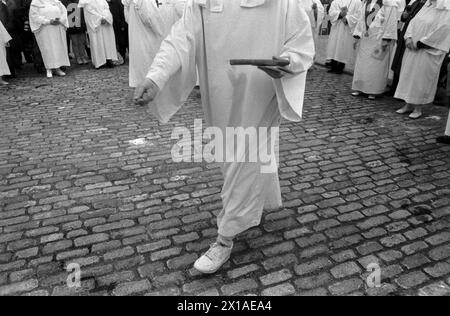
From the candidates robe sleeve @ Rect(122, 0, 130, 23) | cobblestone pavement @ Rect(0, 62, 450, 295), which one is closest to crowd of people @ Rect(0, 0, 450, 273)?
robe sleeve @ Rect(122, 0, 130, 23)

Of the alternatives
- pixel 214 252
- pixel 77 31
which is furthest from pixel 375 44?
pixel 77 31

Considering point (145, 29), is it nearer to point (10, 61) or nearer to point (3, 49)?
point (3, 49)

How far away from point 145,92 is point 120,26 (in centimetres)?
910

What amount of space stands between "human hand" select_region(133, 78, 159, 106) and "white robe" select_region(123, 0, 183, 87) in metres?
5.14

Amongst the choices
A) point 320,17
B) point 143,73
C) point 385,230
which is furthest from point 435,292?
point 320,17

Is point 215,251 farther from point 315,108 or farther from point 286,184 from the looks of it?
point 315,108

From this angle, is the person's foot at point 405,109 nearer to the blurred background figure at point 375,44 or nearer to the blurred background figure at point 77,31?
the blurred background figure at point 375,44

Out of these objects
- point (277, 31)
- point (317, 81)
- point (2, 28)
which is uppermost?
point (277, 31)

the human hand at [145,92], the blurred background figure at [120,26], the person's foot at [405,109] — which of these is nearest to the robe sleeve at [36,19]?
the blurred background figure at [120,26]

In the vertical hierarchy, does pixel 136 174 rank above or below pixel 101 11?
below

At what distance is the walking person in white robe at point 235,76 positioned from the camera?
2500mm

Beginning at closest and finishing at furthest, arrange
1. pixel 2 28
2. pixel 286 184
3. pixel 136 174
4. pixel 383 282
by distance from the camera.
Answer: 1. pixel 383 282
2. pixel 286 184
3. pixel 136 174
4. pixel 2 28

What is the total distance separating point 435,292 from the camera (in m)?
2.61

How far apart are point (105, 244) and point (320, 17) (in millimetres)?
8216
